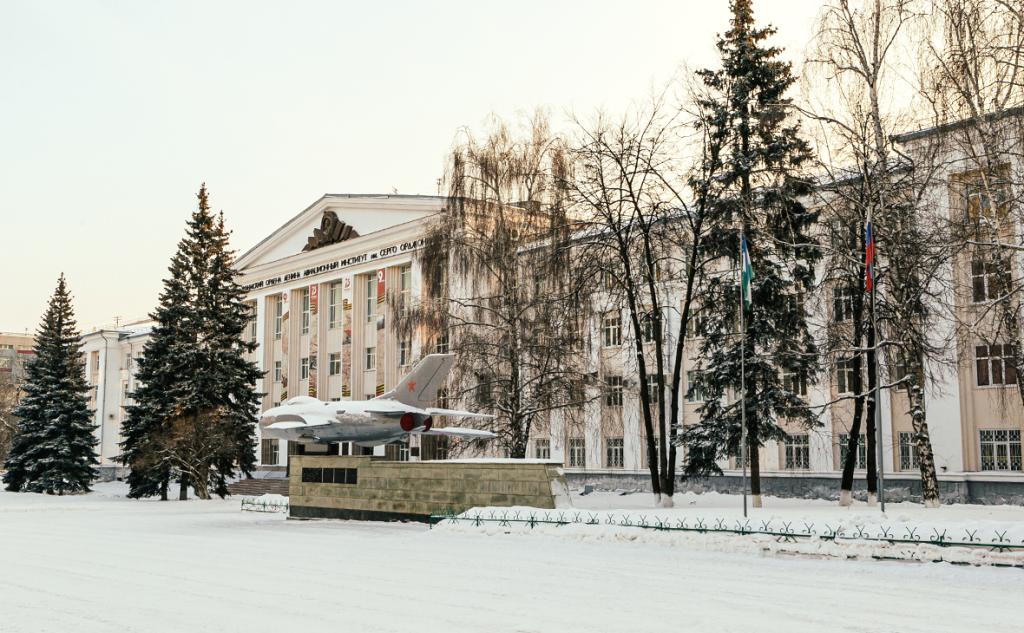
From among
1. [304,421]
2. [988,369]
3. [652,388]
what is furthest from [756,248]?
[304,421]

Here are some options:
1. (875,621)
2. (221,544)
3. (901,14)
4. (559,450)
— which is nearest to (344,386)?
(559,450)

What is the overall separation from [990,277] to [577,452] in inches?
902

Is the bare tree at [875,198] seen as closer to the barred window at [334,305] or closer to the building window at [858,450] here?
the building window at [858,450]

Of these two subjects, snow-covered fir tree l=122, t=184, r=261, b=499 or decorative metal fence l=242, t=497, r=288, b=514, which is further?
snow-covered fir tree l=122, t=184, r=261, b=499

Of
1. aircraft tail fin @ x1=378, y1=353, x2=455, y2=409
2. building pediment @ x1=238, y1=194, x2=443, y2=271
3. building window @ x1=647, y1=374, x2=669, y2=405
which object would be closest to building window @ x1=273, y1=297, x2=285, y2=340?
building pediment @ x1=238, y1=194, x2=443, y2=271

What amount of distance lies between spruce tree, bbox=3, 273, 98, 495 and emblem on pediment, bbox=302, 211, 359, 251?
45.7ft

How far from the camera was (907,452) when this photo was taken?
3055 centimetres

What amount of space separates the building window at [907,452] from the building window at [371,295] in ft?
97.2

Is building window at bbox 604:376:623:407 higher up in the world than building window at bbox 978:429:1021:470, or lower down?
higher up

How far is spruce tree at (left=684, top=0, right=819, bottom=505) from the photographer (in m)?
25.1

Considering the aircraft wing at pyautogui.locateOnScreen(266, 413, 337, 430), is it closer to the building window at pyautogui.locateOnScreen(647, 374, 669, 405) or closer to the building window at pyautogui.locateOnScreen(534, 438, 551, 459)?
the building window at pyautogui.locateOnScreen(647, 374, 669, 405)

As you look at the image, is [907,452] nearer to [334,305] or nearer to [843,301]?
[843,301]

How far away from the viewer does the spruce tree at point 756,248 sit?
25.1m

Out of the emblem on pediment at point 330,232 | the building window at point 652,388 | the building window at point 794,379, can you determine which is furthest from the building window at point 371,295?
the building window at point 794,379
